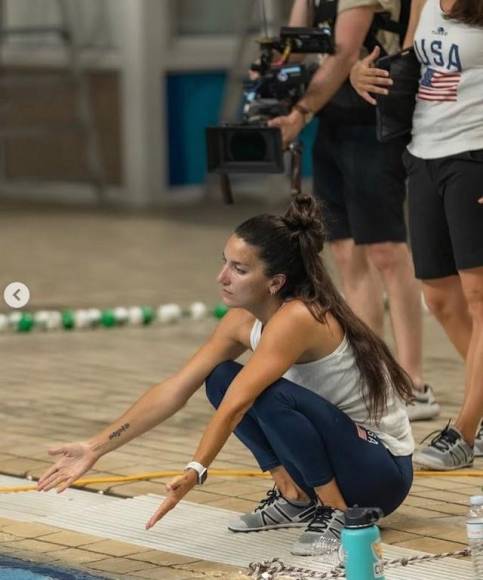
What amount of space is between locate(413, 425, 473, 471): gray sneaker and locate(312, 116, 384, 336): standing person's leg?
46.7 inches

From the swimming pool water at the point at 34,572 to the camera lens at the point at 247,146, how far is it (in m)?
2.22

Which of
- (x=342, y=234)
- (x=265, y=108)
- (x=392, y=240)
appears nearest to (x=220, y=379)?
(x=265, y=108)

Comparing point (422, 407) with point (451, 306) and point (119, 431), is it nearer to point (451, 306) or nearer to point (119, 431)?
point (451, 306)

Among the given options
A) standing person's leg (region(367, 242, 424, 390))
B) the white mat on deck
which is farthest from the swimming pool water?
standing person's leg (region(367, 242, 424, 390))

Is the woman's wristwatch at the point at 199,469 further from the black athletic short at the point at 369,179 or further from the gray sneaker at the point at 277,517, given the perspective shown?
the black athletic short at the point at 369,179

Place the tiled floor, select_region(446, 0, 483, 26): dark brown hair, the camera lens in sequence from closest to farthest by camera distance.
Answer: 1. the tiled floor
2. select_region(446, 0, 483, 26): dark brown hair
3. the camera lens

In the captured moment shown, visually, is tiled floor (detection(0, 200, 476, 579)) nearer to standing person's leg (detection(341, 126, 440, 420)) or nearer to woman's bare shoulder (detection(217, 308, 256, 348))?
standing person's leg (detection(341, 126, 440, 420))

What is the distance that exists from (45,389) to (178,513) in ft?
7.55

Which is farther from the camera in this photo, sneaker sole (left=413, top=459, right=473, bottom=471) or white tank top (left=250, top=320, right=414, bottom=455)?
sneaker sole (left=413, top=459, right=473, bottom=471)

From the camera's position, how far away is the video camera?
649cm

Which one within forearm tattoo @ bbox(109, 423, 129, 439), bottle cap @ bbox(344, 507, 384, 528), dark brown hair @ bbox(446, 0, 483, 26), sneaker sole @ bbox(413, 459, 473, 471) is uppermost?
dark brown hair @ bbox(446, 0, 483, 26)

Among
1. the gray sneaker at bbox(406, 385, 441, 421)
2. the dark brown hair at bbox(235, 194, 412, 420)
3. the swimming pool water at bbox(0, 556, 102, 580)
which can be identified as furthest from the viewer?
the gray sneaker at bbox(406, 385, 441, 421)

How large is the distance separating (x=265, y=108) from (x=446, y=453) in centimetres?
162

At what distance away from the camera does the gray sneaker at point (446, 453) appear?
5824 mm
